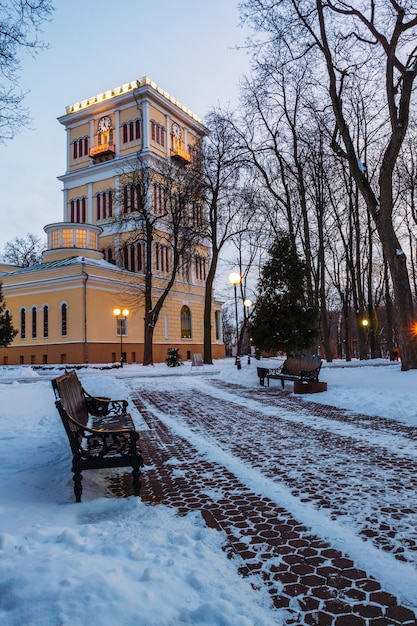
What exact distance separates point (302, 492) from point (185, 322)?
132 feet

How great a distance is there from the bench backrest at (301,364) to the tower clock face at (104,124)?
4046 cm

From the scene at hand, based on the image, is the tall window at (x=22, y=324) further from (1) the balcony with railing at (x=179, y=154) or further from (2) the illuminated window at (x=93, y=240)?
(1) the balcony with railing at (x=179, y=154)

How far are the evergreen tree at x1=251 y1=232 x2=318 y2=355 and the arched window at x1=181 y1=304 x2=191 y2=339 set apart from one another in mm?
27064

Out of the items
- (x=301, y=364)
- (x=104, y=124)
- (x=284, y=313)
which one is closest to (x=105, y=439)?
(x=301, y=364)

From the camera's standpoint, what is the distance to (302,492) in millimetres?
4395

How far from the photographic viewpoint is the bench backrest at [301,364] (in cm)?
1334

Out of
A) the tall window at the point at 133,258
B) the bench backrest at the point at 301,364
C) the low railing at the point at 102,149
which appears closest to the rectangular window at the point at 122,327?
the tall window at the point at 133,258

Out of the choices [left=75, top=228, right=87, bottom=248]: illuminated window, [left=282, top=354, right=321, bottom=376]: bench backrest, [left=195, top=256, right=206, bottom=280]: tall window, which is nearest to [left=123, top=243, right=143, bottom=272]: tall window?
[left=75, top=228, right=87, bottom=248]: illuminated window

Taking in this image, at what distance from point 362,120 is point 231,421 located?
20616mm

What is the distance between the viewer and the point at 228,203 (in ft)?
97.2

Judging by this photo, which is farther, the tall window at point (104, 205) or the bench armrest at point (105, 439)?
the tall window at point (104, 205)

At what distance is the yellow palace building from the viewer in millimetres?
33500


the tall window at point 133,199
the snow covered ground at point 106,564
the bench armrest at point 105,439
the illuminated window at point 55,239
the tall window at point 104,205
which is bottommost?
the snow covered ground at point 106,564

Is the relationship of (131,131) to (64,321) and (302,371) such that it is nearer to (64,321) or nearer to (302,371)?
(64,321)
